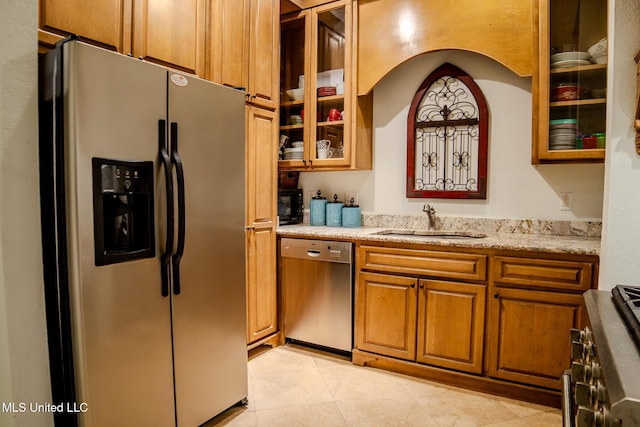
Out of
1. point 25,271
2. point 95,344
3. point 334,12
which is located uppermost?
point 334,12

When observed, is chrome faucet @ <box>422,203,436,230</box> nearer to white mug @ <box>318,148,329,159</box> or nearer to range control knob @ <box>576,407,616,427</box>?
white mug @ <box>318,148,329,159</box>

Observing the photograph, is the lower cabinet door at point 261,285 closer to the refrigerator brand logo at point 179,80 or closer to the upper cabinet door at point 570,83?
the refrigerator brand logo at point 179,80

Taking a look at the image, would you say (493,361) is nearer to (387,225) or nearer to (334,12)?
(387,225)

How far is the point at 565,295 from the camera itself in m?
2.18

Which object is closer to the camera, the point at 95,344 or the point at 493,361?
the point at 95,344

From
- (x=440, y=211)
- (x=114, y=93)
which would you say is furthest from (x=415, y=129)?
(x=114, y=93)

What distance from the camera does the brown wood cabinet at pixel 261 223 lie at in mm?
2760

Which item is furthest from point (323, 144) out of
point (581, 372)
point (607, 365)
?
point (607, 365)

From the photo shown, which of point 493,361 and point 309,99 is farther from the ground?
point 309,99

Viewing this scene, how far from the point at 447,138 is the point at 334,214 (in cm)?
105

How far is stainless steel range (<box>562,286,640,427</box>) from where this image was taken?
65cm

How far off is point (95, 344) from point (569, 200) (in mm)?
2785

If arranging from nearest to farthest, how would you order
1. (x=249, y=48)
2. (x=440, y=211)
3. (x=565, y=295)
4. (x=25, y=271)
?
(x=25, y=271) < (x=565, y=295) < (x=249, y=48) < (x=440, y=211)

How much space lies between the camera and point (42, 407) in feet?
5.08
